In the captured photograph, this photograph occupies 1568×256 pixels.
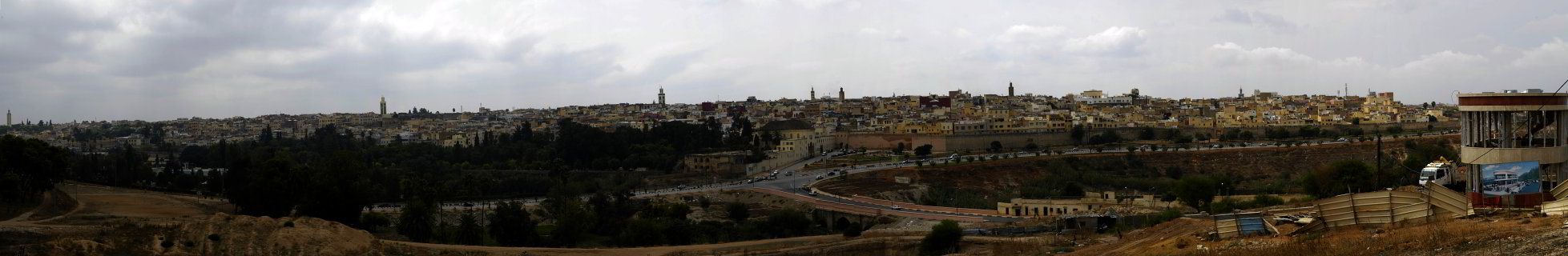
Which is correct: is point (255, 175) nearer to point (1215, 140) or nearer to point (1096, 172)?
point (1096, 172)

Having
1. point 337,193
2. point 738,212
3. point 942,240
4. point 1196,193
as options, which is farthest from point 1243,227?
point 337,193

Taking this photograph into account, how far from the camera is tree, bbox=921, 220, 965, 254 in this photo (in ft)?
83.9

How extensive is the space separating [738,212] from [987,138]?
2942cm

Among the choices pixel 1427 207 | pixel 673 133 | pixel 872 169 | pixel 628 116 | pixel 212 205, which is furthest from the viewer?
pixel 628 116

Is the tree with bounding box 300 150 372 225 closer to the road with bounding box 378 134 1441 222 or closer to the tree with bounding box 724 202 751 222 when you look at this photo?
the road with bounding box 378 134 1441 222

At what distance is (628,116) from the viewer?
4013 inches

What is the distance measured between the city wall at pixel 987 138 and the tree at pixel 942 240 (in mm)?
34740

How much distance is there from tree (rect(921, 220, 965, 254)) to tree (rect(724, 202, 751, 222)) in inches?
437

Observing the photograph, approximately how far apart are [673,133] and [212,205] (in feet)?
94.0

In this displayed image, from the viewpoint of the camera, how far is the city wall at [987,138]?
61628 millimetres

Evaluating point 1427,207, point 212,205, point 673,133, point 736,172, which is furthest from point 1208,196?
point 673,133

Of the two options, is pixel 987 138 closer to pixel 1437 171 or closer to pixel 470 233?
pixel 470 233

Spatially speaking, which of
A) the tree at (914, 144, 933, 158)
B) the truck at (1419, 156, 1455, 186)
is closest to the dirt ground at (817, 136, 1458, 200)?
the tree at (914, 144, 933, 158)

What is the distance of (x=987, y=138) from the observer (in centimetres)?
6350
